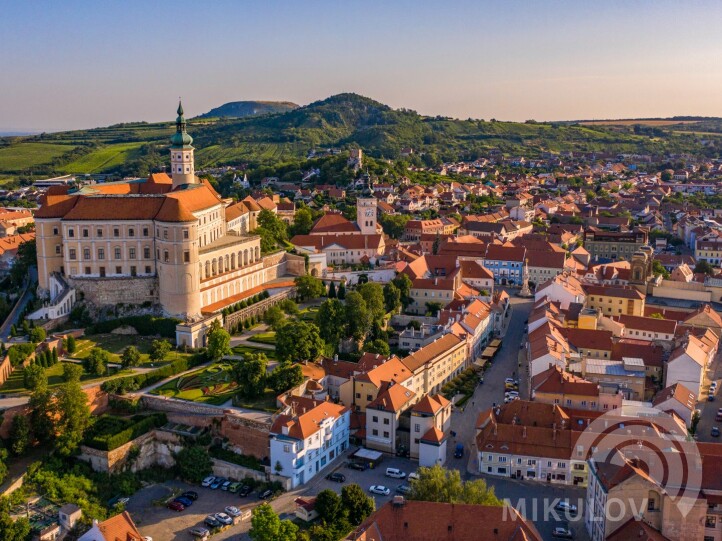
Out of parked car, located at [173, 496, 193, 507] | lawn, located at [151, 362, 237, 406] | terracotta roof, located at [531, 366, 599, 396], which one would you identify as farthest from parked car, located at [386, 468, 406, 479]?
lawn, located at [151, 362, 237, 406]

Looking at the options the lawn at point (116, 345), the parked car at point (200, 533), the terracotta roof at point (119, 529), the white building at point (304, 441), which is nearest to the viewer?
the terracotta roof at point (119, 529)

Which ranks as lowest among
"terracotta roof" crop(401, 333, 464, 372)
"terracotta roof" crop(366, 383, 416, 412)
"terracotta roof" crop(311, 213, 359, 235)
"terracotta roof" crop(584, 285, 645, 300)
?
"terracotta roof" crop(366, 383, 416, 412)

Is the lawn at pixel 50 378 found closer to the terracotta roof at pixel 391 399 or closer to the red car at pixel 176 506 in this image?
the red car at pixel 176 506

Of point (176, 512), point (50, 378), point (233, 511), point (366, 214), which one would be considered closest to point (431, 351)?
point (233, 511)

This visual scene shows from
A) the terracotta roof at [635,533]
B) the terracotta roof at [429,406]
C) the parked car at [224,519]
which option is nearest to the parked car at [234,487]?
the parked car at [224,519]

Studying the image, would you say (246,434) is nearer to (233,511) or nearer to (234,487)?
(234,487)

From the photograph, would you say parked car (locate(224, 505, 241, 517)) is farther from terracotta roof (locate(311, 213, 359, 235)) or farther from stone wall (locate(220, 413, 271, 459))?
terracotta roof (locate(311, 213, 359, 235))
